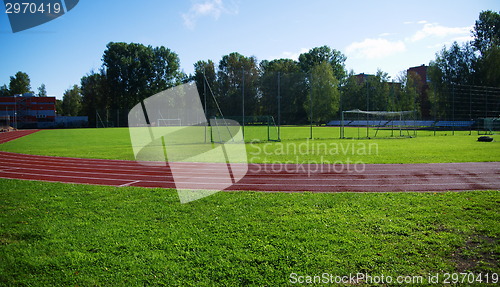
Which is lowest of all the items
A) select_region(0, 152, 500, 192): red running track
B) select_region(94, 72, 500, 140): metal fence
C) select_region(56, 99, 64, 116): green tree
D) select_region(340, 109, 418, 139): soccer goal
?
select_region(0, 152, 500, 192): red running track

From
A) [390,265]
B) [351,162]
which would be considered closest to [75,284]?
[390,265]

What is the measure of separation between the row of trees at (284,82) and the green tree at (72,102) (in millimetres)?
97

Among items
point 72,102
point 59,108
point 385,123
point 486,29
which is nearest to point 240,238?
point 385,123

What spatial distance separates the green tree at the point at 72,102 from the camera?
281 ft

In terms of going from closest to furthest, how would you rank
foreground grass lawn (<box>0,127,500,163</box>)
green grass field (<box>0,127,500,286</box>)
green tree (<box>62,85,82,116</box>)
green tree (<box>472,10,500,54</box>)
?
green grass field (<box>0,127,500,286</box>) → foreground grass lawn (<box>0,127,500,163</box>) → green tree (<box>472,10,500,54</box>) → green tree (<box>62,85,82,116</box>)

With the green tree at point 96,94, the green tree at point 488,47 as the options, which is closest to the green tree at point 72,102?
the green tree at point 96,94

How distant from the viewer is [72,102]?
85.7m

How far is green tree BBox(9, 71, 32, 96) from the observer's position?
91375 millimetres

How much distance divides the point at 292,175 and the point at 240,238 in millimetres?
4862

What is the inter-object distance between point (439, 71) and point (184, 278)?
51.7 metres

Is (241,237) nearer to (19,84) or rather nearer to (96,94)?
(96,94)

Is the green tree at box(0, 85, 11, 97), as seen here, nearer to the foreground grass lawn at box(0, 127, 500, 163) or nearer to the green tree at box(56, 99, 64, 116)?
the green tree at box(56, 99, 64, 116)

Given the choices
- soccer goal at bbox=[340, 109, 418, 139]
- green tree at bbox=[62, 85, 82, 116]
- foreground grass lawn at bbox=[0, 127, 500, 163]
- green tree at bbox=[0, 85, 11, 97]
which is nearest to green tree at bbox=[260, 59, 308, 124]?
soccer goal at bbox=[340, 109, 418, 139]

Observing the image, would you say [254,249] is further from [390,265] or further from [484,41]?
[484,41]
